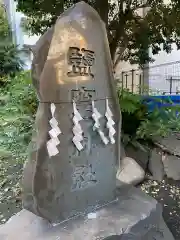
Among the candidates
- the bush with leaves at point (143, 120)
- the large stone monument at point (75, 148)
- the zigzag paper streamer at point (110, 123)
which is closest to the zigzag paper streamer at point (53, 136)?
the large stone monument at point (75, 148)

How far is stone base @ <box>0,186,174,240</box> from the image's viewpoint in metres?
1.63

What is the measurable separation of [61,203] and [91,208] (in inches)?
9.6

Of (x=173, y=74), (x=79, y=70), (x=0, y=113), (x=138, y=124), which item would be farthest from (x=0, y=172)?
(x=173, y=74)

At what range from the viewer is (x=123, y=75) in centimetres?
922

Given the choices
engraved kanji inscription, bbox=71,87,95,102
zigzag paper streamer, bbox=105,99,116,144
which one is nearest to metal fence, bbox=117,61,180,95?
zigzag paper streamer, bbox=105,99,116,144

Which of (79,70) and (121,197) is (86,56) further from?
(121,197)

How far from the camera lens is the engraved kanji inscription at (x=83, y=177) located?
5.71 feet

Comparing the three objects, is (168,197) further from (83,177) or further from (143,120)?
(83,177)

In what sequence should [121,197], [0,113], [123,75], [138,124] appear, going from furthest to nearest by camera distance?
[123,75], [0,113], [138,124], [121,197]

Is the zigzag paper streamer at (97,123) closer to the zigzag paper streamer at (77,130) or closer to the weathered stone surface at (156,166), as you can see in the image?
the zigzag paper streamer at (77,130)

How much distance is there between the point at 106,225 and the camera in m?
1.71

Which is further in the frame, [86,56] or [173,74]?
[173,74]

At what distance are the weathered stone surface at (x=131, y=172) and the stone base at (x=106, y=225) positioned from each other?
1.00m

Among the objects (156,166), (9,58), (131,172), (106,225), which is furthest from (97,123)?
(9,58)
